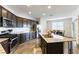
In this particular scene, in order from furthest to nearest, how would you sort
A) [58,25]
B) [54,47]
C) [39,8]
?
[58,25] < [39,8] < [54,47]

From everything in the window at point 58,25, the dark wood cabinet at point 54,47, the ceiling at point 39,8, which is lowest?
the dark wood cabinet at point 54,47

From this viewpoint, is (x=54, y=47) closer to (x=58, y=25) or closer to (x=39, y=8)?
(x=39, y=8)

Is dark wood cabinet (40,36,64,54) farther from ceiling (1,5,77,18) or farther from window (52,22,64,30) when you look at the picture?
window (52,22,64,30)

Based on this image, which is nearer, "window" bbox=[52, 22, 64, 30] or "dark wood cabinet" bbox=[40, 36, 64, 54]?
"dark wood cabinet" bbox=[40, 36, 64, 54]

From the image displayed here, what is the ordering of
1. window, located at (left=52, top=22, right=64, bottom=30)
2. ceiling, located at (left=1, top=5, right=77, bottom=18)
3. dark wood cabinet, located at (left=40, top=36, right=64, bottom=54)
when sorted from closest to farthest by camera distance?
dark wood cabinet, located at (left=40, top=36, right=64, bottom=54) → ceiling, located at (left=1, top=5, right=77, bottom=18) → window, located at (left=52, top=22, right=64, bottom=30)

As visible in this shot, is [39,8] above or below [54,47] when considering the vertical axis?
above

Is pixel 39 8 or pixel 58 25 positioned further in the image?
pixel 58 25

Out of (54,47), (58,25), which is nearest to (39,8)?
(54,47)

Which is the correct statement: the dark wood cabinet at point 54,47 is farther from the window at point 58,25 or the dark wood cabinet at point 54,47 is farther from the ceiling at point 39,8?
the window at point 58,25

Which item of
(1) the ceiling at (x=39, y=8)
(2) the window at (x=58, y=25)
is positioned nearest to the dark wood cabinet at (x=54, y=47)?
(1) the ceiling at (x=39, y=8)

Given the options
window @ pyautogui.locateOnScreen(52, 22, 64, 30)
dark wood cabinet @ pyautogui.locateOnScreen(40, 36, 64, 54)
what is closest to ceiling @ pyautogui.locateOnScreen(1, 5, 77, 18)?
dark wood cabinet @ pyautogui.locateOnScreen(40, 36, 64, 54)
